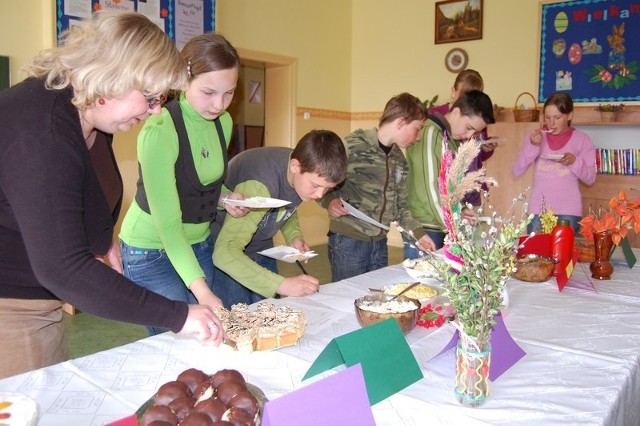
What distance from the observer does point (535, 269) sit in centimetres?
197

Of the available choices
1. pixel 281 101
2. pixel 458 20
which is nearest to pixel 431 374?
pixel 281 101

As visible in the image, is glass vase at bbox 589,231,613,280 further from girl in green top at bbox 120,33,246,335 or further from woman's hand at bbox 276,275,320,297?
girl in green top at bbox 120,33,246,335

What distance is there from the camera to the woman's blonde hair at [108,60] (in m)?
0.98

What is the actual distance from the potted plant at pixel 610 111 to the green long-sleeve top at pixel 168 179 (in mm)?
4000

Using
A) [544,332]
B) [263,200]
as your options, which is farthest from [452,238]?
[263,200]

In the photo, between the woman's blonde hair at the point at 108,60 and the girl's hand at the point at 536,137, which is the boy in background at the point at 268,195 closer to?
the woman's blonde hair at the point at 108,60

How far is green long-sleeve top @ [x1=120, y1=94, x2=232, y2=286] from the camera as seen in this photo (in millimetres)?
1439

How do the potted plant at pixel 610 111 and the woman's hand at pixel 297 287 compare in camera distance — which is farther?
the potted plant at pixel 610 111

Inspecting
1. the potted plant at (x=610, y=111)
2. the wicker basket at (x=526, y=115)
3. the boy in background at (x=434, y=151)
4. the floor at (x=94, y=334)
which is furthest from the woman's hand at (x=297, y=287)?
the potted plant at (x=610, y=111)

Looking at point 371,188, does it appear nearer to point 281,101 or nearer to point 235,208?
point 235,208

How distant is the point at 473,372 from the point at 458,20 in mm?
5159

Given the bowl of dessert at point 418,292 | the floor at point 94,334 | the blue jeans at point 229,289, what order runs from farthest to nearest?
the floor at point 94,334 → the blue jeans at point 229,289 → the bowl of dessert at point 418,292

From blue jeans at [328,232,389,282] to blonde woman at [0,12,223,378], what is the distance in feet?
4.55

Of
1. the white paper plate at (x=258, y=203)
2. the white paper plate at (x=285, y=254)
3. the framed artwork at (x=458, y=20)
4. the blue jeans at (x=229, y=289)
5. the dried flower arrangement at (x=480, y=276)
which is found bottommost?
the blue jeans at (x=229, y=289)
